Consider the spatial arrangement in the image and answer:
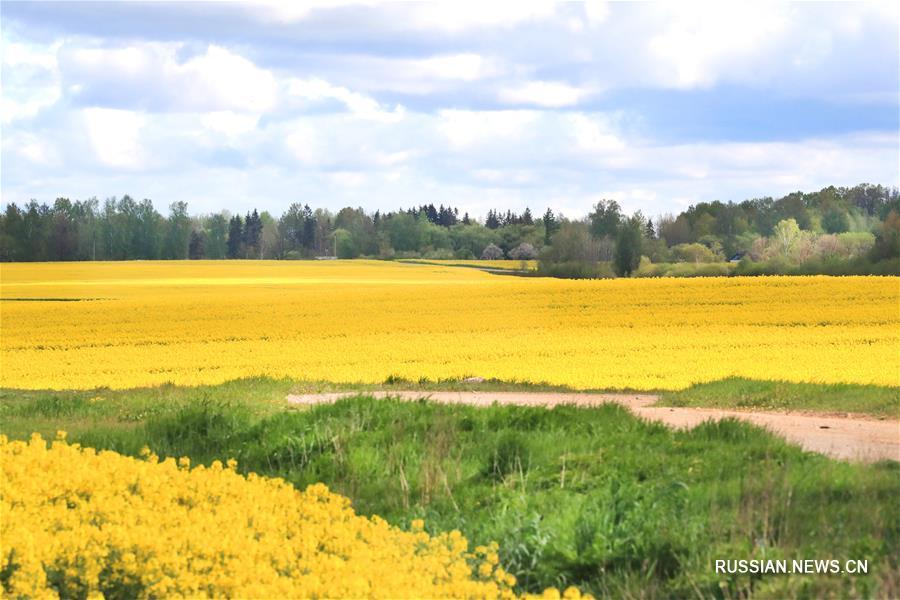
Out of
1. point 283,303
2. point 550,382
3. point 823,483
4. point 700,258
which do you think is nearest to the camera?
point 823,483

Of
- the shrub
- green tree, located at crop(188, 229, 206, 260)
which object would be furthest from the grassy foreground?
green tree, located at crop(188, 229, 206, 260)

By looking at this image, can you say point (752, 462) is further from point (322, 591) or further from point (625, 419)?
point (322, 591)

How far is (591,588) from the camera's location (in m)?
7.69

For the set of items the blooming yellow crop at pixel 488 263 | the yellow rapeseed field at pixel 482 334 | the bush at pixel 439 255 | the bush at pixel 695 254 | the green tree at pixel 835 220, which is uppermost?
the green tree at pixel 835 220

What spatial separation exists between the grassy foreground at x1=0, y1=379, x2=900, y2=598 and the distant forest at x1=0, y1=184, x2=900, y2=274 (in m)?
45.4

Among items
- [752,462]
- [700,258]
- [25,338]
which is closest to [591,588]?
[752,462]

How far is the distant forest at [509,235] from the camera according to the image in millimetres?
71625

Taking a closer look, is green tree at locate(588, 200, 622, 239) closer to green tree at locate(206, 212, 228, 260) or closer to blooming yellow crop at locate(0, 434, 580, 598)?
green tree at locate(206, 212, 228, 260)

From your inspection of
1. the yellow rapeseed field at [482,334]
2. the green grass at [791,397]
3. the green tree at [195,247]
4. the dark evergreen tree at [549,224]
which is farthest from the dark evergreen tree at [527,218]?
→ the green grass at [791,397]

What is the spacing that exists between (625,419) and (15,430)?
8211 mm

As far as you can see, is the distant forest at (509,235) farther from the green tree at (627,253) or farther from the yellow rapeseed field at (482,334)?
the yellow rapeseed field at (482,334)

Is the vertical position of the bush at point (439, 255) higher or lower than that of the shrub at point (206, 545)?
higher

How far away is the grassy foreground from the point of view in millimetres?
7676

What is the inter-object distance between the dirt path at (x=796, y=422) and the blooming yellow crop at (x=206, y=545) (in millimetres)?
5189
